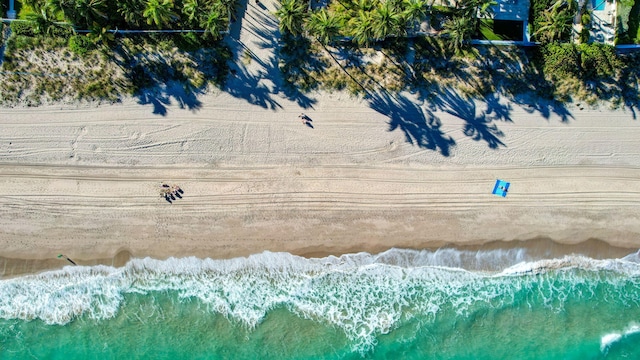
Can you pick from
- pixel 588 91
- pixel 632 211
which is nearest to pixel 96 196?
pixel 588 91

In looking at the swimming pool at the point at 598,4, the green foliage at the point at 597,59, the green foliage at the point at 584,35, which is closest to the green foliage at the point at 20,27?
the green foliage at the point at 584,35

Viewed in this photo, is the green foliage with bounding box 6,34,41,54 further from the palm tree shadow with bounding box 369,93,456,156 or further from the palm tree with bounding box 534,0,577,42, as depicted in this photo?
the palm tree with bounding box 534,0,577,42

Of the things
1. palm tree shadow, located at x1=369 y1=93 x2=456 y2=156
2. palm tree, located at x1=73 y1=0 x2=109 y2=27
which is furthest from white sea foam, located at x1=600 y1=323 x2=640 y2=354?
palm tree, located at x1=73 y1=0 x2=109 y2=27

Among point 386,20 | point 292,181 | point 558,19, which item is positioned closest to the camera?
point 386,20

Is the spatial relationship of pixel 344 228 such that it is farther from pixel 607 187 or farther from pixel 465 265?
pixel 607 187

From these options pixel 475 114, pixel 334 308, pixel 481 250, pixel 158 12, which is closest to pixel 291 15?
pixel 158 12

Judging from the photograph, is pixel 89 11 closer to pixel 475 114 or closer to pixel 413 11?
pixel 413 11
